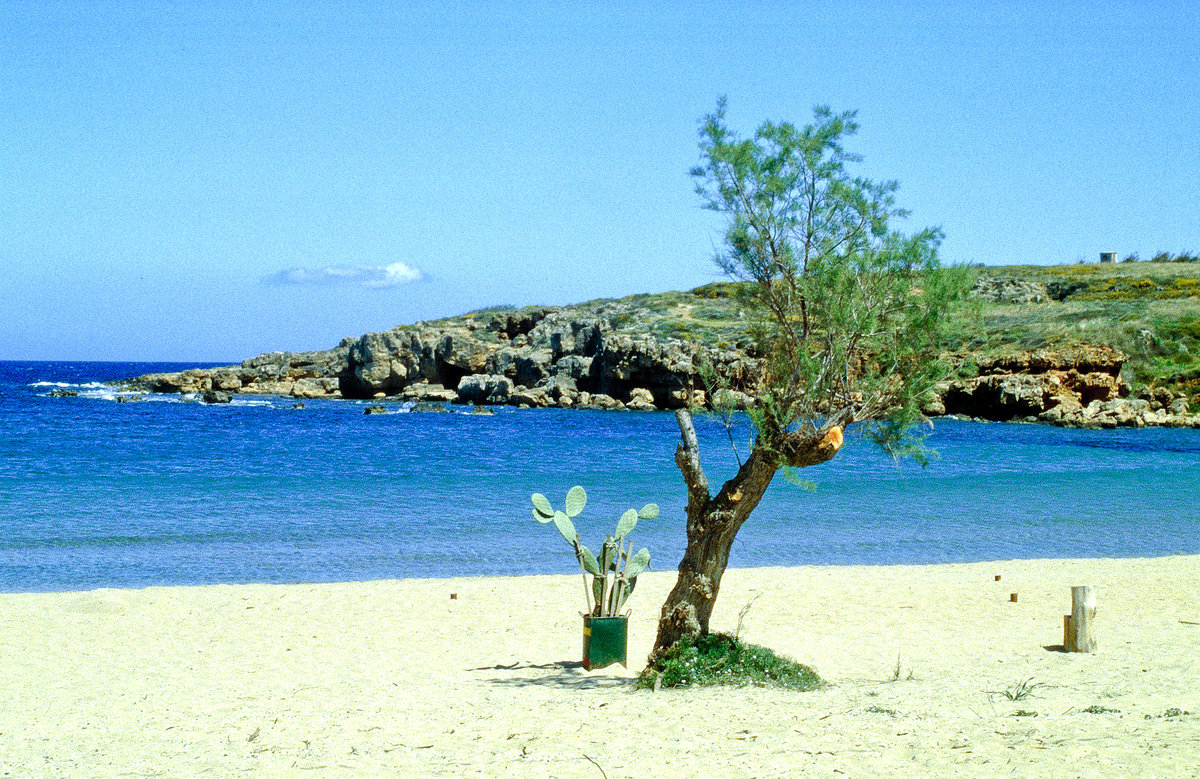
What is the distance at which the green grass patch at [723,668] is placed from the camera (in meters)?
8.07

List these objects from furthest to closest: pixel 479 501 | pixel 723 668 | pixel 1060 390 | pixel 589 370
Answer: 1. pixel 589 370
2. pixel 1060 390
3. pixel 479 501
4. pixel 723 668

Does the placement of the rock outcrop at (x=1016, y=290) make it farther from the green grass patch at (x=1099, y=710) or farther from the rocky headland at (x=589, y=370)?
the green grass patch at (x=1099, y=710)

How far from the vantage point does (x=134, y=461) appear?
29.1m

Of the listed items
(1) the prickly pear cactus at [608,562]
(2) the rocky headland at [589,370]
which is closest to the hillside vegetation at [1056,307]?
(2) the rocky headland at [589,370]

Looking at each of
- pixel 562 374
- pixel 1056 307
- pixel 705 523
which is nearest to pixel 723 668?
pixel 705 523

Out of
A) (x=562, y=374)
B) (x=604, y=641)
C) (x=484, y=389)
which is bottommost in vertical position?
(x=604, y=641)

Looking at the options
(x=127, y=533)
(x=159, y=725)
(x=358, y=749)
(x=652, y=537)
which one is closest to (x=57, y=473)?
(x=127, y=533)

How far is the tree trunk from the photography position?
26.8 feet

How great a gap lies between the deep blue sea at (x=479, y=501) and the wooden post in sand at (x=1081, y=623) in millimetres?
2750

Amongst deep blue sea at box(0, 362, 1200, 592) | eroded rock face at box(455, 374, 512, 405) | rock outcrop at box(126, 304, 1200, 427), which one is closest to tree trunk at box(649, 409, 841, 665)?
deep blue sea at box(0, 362, 1200, 592)

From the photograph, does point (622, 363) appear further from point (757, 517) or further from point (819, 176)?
point (819, 176)

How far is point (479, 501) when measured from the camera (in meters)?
22.8

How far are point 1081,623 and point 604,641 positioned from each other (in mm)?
5015

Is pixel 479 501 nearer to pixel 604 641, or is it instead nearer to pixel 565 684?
pixel 604 641
